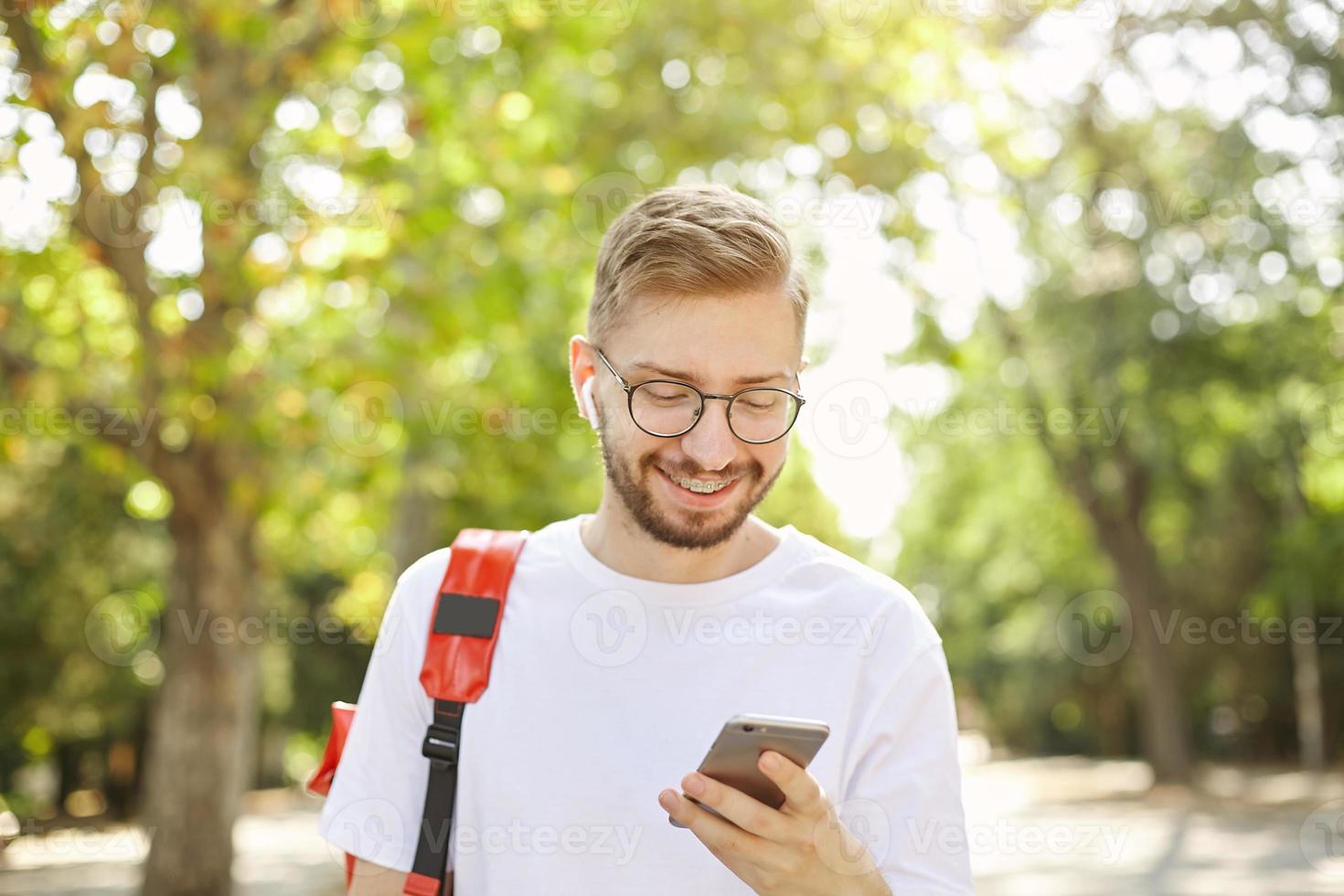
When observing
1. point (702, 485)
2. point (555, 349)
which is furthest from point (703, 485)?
point (555, 349)

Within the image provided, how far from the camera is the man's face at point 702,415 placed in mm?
2490

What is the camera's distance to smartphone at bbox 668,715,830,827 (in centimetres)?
196

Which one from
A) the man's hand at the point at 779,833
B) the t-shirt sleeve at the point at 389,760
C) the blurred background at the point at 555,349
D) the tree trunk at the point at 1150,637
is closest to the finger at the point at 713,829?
the man's hand at the point at 779,833

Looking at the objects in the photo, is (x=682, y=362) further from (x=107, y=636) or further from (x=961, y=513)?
(x=961, y=513)

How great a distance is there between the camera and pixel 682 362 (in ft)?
8.20

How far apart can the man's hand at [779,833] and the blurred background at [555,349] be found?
636 cm

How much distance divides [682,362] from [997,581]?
119 feet

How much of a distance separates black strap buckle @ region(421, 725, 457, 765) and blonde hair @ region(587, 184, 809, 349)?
803mm

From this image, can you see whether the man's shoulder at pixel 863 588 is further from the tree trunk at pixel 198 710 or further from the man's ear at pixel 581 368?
the tree trunk at pixel 198 710

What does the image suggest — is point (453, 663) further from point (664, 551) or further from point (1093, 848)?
point (1093, 848)

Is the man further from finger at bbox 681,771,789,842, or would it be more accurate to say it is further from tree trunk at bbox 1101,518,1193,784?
tree trunk at bbox 1101,518,1193,784

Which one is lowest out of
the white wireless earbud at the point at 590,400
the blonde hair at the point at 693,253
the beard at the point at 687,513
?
the beard at the point at 687,513

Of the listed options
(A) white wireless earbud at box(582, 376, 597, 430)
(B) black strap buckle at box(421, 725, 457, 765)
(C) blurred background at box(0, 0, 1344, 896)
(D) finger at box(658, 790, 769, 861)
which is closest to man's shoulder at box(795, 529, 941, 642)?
(A) white wireless earbud at box(582, 376, 597, 430)

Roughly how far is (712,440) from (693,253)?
363 mm
